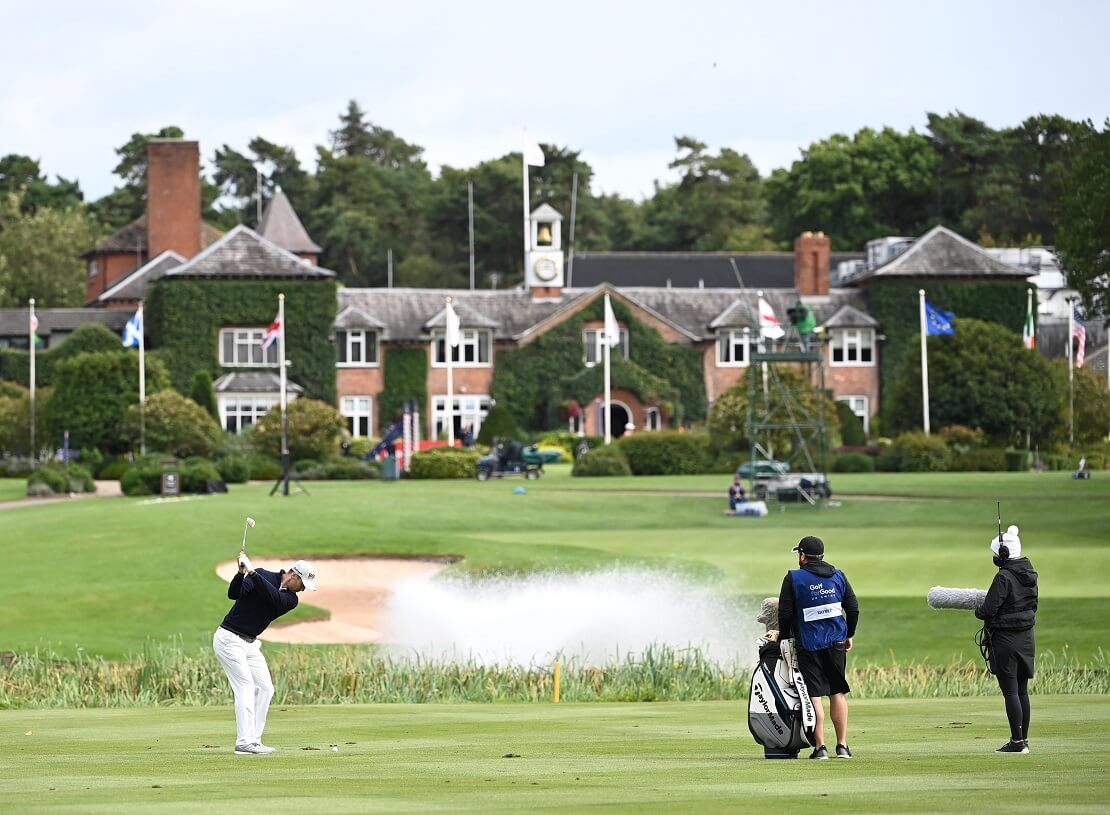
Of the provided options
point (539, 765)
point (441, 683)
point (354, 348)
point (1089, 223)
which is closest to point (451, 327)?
point (354, 348)

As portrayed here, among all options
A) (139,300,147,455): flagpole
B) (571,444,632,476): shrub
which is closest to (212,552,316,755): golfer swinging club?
(571,444,632,476): shrub

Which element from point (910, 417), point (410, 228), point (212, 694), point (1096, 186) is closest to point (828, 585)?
point (212, 694)

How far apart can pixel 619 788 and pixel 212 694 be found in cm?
1051

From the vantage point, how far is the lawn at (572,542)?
29.0m

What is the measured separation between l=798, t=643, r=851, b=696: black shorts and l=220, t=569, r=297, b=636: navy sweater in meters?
3.66

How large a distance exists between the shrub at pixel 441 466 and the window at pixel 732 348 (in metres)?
23.9

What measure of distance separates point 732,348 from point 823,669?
7524 cm

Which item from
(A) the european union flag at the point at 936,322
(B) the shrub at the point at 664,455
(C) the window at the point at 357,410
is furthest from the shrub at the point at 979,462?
(C) the window at the point at 357,410

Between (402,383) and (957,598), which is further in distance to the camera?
(402,383)

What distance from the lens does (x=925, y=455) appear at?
67.8 meters

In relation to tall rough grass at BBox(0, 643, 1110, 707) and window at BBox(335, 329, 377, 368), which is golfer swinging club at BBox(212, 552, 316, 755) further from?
window at BBox(335, 329, 377, 368)

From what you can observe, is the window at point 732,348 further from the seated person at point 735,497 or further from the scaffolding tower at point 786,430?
the seated person at point 735,497

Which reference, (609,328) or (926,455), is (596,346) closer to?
(609,328)

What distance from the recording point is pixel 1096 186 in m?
48.5
